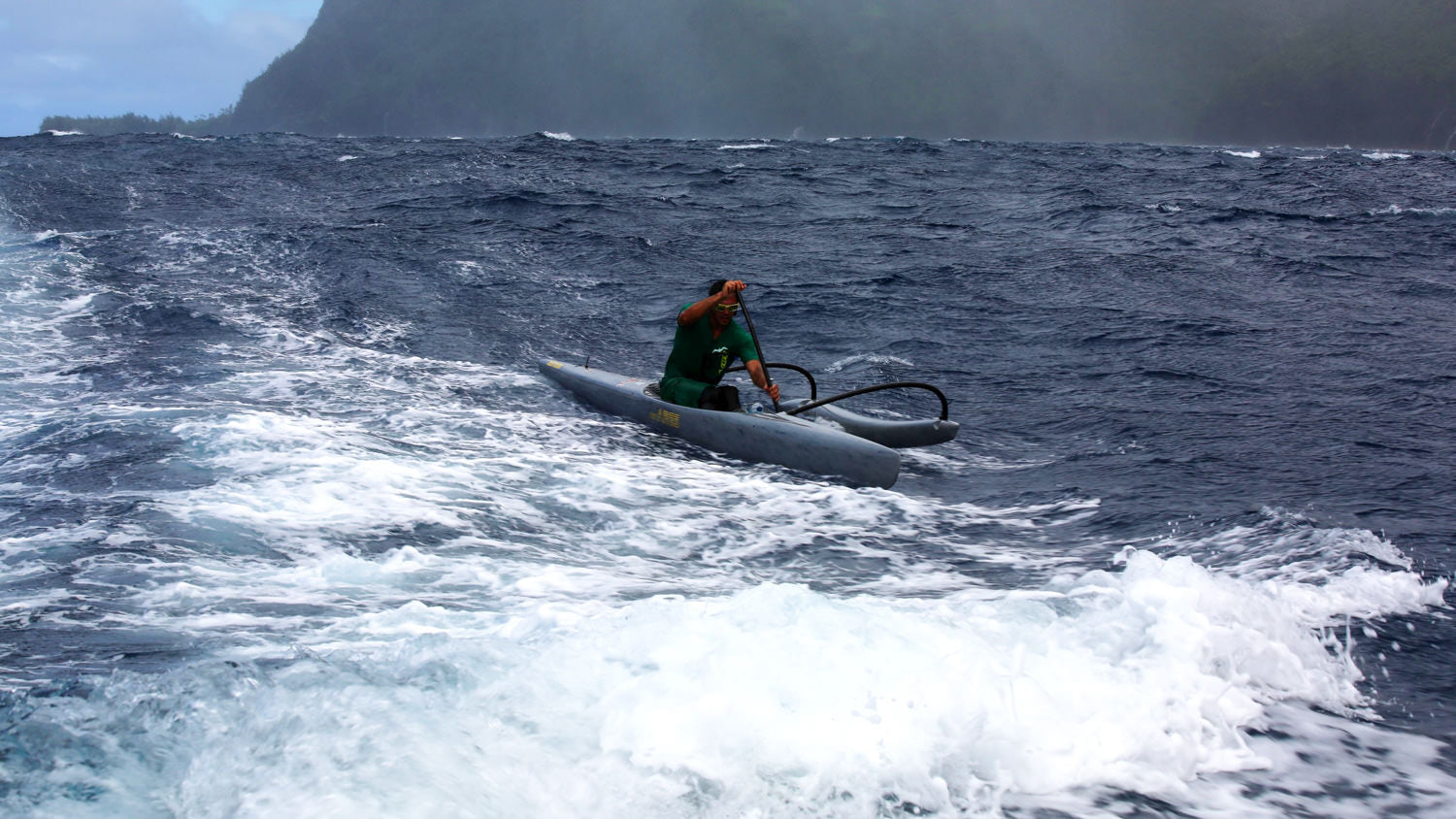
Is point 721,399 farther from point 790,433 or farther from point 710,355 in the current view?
point 790,433

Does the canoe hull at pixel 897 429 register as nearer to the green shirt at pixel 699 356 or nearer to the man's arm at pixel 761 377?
the man's arm at pixel 761 377

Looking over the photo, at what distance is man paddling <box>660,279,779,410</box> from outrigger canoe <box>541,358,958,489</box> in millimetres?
131

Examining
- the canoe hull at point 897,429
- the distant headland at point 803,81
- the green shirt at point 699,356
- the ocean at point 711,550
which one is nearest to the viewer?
the ocean at point 711,550

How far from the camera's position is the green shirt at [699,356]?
7.06m

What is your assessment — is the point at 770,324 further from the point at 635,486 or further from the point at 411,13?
the point at 411,13

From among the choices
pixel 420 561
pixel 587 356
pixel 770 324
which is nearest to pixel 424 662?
pixel 420 561

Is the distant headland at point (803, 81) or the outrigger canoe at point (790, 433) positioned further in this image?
the distant headland at point (803, 81)

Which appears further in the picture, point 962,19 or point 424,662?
point 962,19

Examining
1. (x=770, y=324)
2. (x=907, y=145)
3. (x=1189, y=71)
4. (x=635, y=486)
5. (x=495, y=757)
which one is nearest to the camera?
(x=495, y=757)

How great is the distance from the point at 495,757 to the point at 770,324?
8419 mm

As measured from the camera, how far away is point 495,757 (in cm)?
262

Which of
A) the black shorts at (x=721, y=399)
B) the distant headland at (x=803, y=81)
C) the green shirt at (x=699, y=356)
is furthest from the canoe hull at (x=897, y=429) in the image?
the distant headland at (x=803, y=81)

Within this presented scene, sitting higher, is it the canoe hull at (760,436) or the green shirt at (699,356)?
the green shirt at (699,356)

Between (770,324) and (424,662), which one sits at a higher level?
(770,324)
